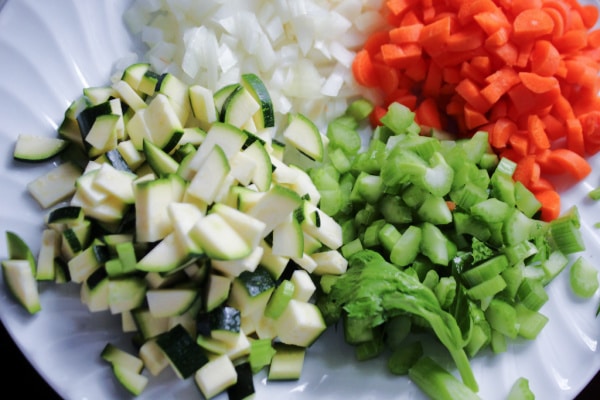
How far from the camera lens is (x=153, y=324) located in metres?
1.69

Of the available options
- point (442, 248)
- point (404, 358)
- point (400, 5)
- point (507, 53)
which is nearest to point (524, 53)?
point (507, 53)

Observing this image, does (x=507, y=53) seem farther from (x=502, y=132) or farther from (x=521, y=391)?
(x=521, y=391)

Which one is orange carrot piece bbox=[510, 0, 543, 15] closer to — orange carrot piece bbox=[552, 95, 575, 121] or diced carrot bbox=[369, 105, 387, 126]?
orange carrot piece bbox=[552, 95, 575, 121]

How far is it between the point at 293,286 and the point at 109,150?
0.70 meters

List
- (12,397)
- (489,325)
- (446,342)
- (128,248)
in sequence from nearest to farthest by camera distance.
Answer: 1. (128,248)
2. (446,342)
3. (489,325)
4. (12,397)

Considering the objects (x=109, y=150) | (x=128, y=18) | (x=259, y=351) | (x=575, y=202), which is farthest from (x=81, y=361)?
(x=575, y=202)

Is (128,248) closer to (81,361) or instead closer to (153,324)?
(153,324)

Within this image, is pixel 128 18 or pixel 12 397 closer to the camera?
pixel 12 397

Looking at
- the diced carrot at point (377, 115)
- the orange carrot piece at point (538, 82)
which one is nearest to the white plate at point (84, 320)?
the orange carrot piece at point (538, 82)

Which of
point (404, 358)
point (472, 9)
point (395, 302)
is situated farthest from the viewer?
point (472, 9)

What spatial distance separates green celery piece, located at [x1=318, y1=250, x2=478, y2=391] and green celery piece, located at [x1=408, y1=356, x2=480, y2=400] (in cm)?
3

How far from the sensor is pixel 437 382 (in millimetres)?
1765

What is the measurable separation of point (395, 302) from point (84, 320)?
3.01 ft

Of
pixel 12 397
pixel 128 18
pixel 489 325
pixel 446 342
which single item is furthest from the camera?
pixel 128 18
